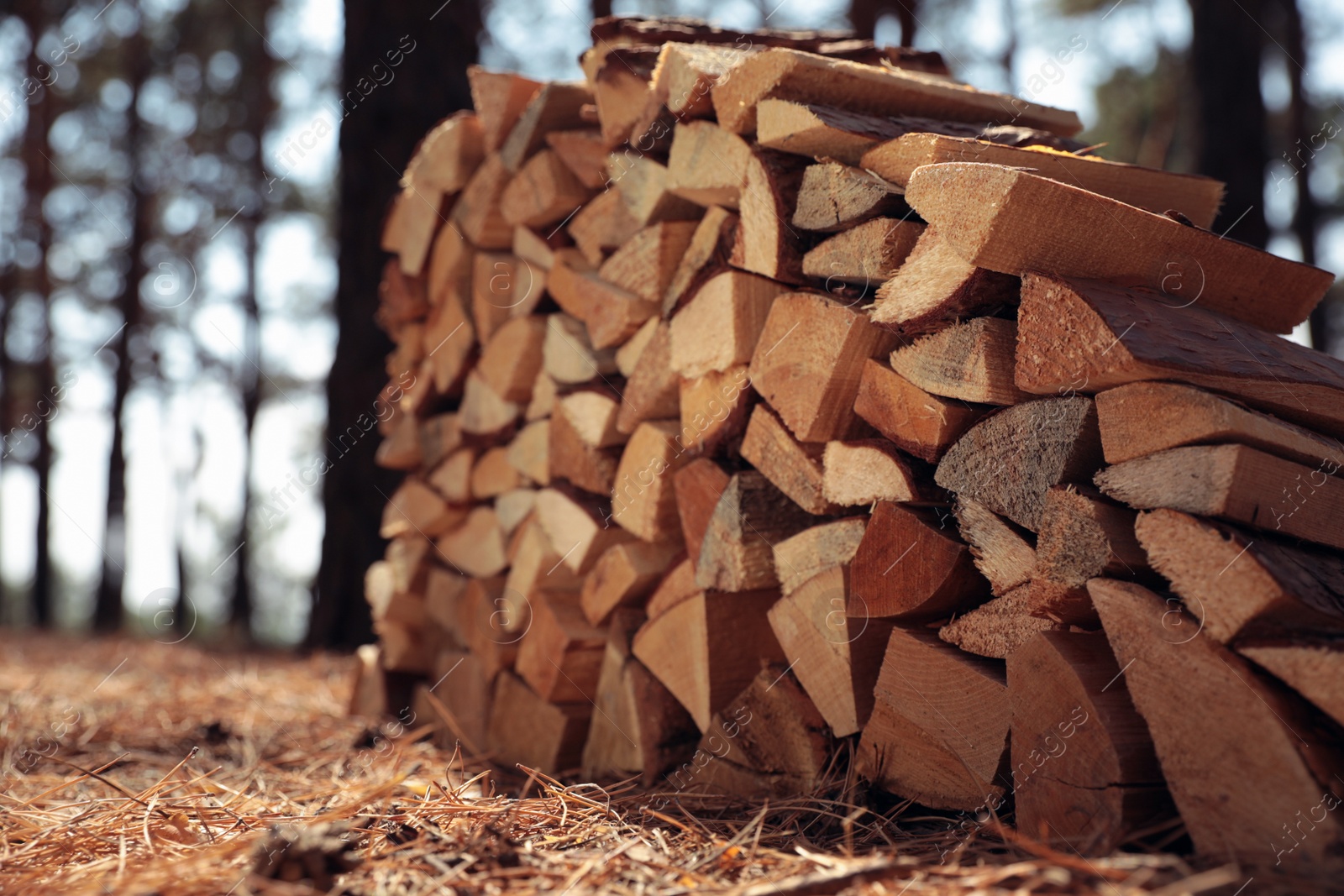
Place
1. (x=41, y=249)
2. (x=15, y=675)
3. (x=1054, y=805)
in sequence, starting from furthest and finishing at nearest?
1. (x=41, y=249)
2. (x=15, y=675)
3. (x=1054, y=805)

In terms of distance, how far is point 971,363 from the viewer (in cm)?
143

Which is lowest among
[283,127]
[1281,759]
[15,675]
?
[15,675]

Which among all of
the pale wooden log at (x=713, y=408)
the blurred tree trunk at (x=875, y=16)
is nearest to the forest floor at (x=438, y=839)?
the pale wooden log at (x=713, y=408)

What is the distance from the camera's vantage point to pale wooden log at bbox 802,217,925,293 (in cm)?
159

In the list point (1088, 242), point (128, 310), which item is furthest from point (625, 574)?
point (128, 310)

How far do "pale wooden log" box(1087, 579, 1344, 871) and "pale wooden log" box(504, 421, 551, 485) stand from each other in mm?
1488

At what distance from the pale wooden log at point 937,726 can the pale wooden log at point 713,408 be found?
53 cm

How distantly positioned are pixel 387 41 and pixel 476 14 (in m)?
0.39

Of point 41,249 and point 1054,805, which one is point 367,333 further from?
point 41,249

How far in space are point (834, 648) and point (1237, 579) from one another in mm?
667

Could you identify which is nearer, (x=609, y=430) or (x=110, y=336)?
(x=609, y=430)

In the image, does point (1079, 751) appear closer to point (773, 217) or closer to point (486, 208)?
point (773, 217)

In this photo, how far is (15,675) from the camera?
4055 mm

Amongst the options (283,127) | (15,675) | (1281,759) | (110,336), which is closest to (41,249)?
(110,336)
